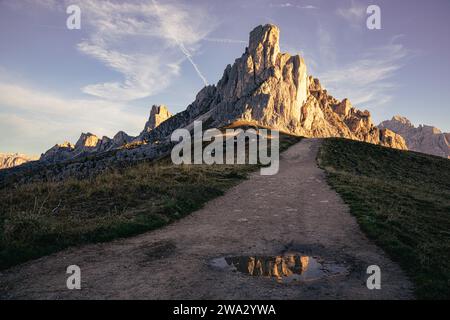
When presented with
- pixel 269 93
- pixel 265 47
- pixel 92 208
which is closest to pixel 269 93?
pixel 269 93

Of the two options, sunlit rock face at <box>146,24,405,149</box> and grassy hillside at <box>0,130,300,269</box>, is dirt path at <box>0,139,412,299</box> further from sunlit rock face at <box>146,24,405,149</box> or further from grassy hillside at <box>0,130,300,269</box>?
sunlit rock face at <box>146,24,405,149</box>

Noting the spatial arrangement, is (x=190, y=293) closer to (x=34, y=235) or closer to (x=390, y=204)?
(x=34, y=235)

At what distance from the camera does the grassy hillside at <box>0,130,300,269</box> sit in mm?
10438

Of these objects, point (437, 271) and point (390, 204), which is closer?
point (437, 271)

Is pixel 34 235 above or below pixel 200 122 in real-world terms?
below

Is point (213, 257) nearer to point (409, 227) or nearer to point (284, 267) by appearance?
point (284, 267)

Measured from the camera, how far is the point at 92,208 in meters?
14.5

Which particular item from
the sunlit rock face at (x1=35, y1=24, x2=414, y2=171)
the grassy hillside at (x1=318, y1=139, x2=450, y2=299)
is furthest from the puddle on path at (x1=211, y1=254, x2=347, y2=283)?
the sunlit rock face at (x1=35, y1=24, x2=414, y2=171)

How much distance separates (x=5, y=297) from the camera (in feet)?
23.5

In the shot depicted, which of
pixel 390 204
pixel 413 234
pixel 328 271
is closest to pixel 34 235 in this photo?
pixel 328 271

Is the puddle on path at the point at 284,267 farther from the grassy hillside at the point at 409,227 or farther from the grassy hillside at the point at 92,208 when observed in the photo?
the grassy hillside at the point at 92,208

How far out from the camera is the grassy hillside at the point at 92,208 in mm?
10438

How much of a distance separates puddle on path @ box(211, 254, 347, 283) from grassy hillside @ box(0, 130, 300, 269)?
4.92 metres
